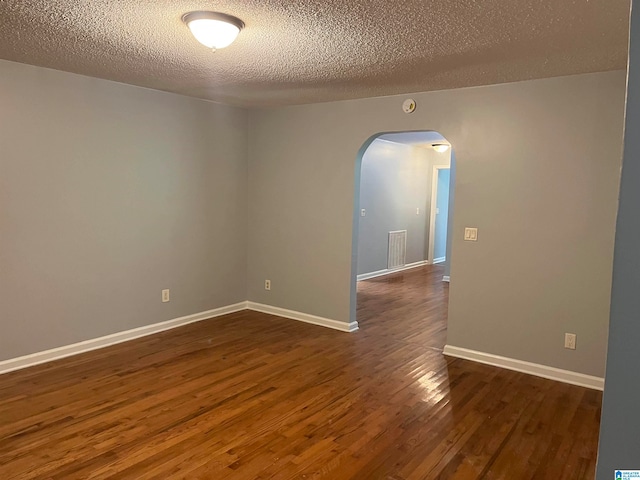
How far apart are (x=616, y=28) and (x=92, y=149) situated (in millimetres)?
3810

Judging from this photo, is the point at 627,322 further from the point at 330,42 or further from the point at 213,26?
the point at 330,42

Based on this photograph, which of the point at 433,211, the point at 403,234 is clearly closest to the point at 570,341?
the point at 403,234

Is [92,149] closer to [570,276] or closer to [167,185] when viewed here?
[167,185]

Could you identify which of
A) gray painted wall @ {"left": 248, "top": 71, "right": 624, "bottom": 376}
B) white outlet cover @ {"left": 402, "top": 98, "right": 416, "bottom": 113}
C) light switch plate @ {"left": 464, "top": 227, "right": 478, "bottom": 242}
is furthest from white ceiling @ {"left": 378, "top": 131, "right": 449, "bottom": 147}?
light switch plate @ {"left": 464, "top": 227, "right": 478, "bottom": 242}

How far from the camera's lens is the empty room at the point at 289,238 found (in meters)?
2.51

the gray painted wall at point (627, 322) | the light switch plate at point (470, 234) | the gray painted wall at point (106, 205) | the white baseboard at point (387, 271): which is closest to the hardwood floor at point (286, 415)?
the gray painted wall at point (106, 205)

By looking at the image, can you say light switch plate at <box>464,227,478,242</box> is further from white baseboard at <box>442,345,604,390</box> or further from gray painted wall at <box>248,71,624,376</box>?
white baseboard at <box>442,345,604,390</box>

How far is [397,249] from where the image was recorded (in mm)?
8656

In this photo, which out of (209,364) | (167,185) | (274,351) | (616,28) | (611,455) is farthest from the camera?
(167,185)

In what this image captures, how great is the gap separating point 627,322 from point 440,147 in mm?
8635

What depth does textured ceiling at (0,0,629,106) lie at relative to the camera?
2.29 m

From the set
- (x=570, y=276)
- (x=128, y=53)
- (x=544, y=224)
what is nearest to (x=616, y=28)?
(x=544, y=224)

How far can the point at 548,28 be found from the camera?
248cm

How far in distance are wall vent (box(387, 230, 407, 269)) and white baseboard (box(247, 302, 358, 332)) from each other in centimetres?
350
